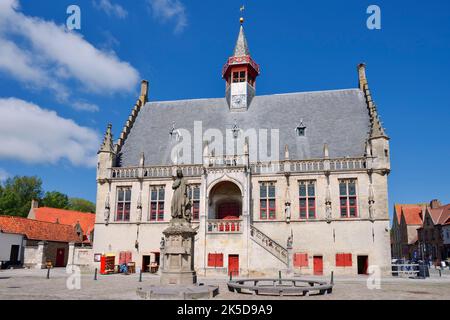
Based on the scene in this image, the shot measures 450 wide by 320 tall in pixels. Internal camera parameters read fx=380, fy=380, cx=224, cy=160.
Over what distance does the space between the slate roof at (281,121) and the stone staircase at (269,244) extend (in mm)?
7259

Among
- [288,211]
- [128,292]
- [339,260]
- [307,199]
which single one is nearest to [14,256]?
[288,211]

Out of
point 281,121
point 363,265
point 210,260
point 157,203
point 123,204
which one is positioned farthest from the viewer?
point 281,121

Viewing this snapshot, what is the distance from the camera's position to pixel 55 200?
69.2 metres

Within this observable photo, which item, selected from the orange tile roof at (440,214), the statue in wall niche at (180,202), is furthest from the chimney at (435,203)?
the statue in wall niche at (180,202)

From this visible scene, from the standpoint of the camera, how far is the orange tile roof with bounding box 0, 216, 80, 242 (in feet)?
119

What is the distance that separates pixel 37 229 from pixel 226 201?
70.1ft

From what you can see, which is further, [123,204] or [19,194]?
[19,194]

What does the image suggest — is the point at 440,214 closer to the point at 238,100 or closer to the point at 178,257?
the point at 238,100

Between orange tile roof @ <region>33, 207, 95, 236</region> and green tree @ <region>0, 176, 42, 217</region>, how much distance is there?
10.5 m

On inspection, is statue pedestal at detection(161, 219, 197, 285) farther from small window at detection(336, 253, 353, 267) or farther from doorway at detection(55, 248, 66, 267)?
doorway at detection(55, 248, 66, 267)

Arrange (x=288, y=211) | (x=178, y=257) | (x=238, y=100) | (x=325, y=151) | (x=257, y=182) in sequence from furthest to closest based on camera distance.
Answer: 1. (x=238, y=100)
2. (x=257, y=182)
3. (x=325, y=151)
4. (x=288, y=211)
5. (x=178, y=257)

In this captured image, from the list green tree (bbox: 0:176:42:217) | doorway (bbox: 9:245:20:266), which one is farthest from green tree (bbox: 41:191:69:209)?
doorway (bbox: 9:245:20:266)

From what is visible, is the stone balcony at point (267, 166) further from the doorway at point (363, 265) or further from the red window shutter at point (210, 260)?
the doorway at point (363, 265)

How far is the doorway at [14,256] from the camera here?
3488cm
